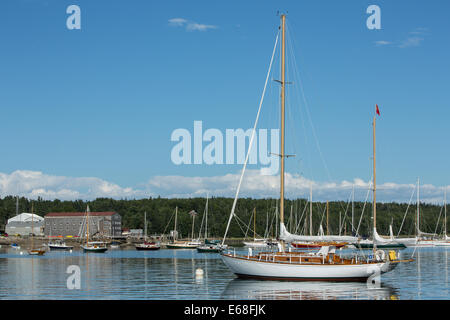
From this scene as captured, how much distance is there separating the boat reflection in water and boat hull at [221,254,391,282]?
57 cm

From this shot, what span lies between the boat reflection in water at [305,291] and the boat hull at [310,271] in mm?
570

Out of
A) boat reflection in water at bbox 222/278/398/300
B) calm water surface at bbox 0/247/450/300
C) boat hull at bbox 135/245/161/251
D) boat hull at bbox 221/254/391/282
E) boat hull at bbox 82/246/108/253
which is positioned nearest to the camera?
boat reflection in water at bbox 222/278/398/300

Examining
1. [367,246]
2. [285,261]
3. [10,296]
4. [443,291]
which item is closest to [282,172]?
[285,261]

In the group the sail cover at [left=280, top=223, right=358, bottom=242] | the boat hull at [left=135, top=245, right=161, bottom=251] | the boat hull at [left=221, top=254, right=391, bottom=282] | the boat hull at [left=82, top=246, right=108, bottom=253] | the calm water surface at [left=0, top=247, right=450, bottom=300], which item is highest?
the sail cover at [left=280, top=223, right=358, bottom=242]

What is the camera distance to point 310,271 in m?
54.6

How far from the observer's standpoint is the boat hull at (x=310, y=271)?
179 feet

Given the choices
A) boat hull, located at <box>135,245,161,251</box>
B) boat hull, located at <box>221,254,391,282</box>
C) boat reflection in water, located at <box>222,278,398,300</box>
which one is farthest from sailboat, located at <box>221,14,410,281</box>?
boat hull, located at <box>135,245,161,251</box>

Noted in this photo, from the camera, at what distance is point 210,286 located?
5591cm

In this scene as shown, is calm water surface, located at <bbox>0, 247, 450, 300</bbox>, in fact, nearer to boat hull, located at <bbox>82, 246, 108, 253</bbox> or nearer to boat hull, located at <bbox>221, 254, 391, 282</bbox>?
boat hull, located at <bbox>221, 254, 391, 282</bbox>

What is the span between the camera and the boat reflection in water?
1805 inches

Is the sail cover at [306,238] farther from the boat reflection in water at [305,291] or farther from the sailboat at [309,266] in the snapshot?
the boat reflection in water at [305,291]

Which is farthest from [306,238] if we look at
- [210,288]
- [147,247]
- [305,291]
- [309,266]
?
[147,247]

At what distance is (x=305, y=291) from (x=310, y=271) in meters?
5.74
